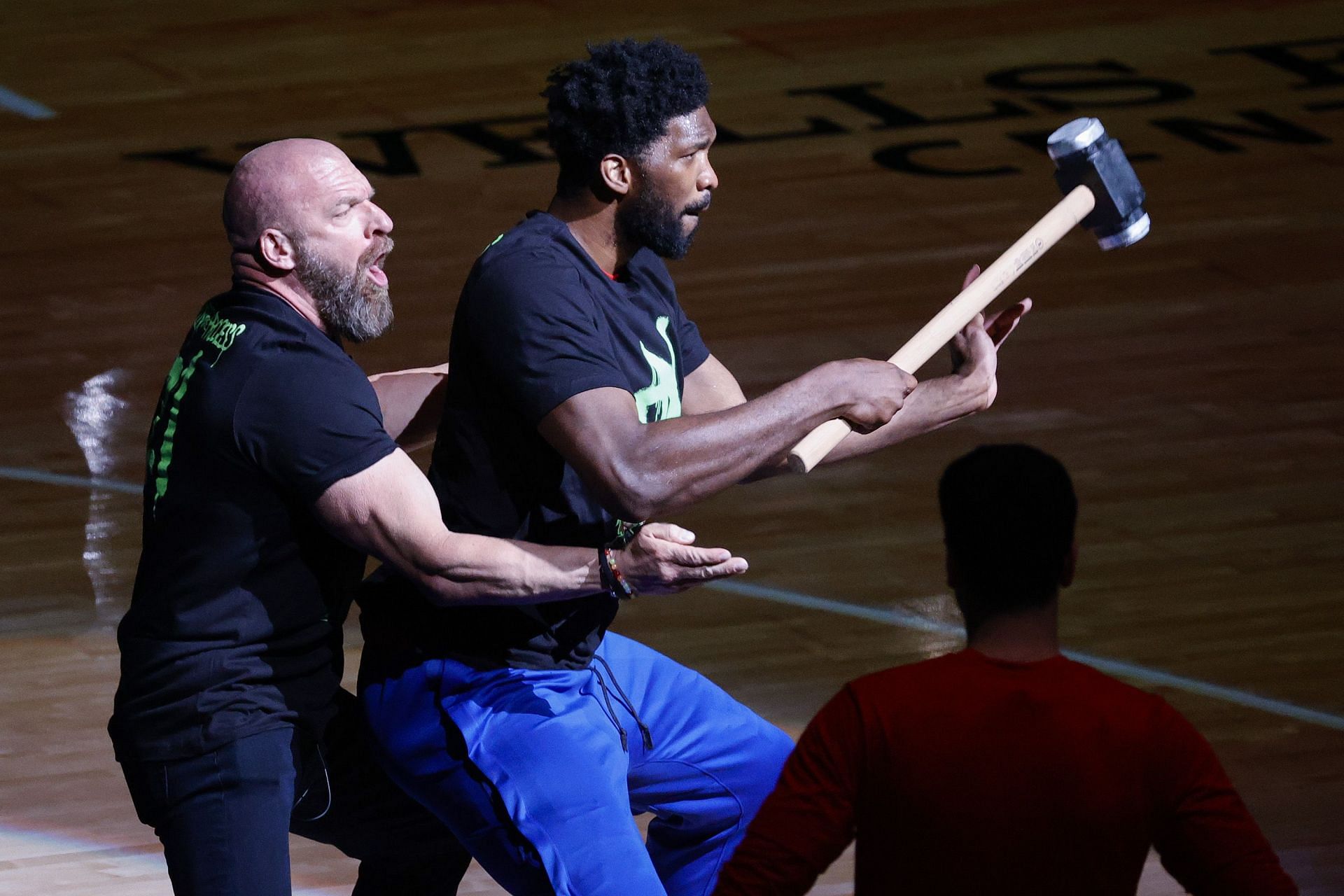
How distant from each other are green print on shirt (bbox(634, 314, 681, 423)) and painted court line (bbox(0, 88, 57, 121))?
7.17 m

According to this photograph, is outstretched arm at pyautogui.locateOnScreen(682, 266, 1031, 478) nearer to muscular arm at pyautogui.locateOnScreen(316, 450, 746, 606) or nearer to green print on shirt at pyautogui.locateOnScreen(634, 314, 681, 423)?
green print on shirt at pyautogui.locateOnScreen(634, 314, 681, 423)

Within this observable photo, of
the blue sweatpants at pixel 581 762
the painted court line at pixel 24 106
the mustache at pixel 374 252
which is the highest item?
the mustache at pixel 374 252

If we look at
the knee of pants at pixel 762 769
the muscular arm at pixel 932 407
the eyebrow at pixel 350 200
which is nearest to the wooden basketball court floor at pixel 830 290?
the knee of pants at pixel 762 769

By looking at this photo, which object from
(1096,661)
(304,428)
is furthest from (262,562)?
(1096,661)

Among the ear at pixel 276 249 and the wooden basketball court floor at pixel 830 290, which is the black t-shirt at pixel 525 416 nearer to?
the ear at pixel 276 249

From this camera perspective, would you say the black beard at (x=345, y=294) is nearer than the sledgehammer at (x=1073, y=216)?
Yes

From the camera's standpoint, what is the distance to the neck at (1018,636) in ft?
7.97

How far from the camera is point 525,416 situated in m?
3.29

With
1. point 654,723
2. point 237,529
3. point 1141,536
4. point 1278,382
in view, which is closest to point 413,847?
point 654,723

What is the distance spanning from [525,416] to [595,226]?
0.39 meters

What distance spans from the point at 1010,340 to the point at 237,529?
451cm

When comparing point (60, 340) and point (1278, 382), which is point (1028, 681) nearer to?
point (1278, 382)

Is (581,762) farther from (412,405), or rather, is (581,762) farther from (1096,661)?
(1096,661)

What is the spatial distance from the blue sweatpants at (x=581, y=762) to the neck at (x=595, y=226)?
65 cm
